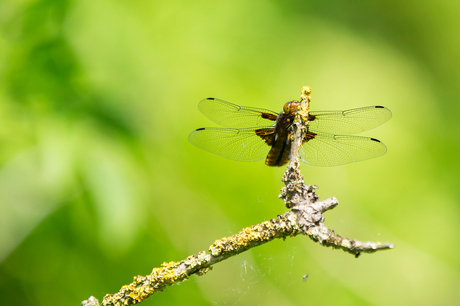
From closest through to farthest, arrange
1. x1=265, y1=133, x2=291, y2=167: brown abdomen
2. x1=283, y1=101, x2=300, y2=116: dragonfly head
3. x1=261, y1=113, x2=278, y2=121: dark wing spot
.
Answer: x1=283, y1=101, x2=300, y2=116: dragonfly head < x1=265, y1=133, x2=291, y2=167: brown abdomen < x1=261, y1=113, x2=278, y2=121: dark wing spot

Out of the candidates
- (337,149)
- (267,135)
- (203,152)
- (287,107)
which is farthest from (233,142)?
(203,152)

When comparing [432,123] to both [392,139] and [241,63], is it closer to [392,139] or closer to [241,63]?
[392,139]

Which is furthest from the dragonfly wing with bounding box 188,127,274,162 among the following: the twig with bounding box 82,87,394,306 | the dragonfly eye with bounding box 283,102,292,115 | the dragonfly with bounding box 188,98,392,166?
the twig with bounding box 82,87,394,306

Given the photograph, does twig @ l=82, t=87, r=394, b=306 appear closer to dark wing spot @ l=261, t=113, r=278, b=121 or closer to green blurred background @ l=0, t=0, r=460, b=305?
green blurred background @ l=0, t=0, r=460, b=305


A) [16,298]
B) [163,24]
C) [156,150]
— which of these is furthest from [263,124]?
[16,298]

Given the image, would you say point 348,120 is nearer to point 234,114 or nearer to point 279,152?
point 279,152

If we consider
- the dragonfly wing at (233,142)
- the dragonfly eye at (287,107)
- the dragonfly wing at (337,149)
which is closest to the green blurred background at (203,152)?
the dragonfly wing at (233,142)
